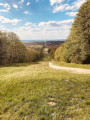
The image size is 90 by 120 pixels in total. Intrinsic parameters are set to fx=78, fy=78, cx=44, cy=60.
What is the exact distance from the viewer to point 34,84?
848cm

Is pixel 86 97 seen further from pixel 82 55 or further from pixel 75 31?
pixel 75 31

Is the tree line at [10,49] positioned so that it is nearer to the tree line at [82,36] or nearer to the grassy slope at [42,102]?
the tree line at [82,36]

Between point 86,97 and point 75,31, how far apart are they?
2083 cm

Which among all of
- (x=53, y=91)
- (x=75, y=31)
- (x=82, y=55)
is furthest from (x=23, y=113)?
(x=75, y=31)

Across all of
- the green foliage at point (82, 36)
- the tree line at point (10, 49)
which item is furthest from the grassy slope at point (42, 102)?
the tree line at point (10, 49)

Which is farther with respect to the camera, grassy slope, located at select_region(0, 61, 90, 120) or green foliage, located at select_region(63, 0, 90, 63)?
green foliage, located at select_region(63, 0, 90, 63)

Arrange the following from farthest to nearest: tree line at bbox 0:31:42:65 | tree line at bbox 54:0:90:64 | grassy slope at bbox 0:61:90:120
Result: tree line at bbox 0:31:42:65, tree line at bbox 54:0:90:64, grassy slope at bbox 0:61:90:120

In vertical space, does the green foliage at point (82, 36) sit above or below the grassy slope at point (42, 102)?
above

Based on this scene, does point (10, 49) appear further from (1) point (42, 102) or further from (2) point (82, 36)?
(1) point (42, 102)

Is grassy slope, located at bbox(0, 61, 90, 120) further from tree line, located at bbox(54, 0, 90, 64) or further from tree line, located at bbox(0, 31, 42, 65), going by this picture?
tree line, located at bbox(0, 31, 42, 65)

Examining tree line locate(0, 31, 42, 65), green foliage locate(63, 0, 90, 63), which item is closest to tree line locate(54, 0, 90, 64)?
green foliage locate(63, 0, 90, 63)

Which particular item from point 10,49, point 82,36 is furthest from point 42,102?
point 10,49

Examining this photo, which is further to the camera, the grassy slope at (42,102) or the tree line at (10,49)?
the tree line at (10,49)

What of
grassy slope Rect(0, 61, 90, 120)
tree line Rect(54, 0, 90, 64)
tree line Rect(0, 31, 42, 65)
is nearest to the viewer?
grassy slope Rect(0, 61, 90, 120)
